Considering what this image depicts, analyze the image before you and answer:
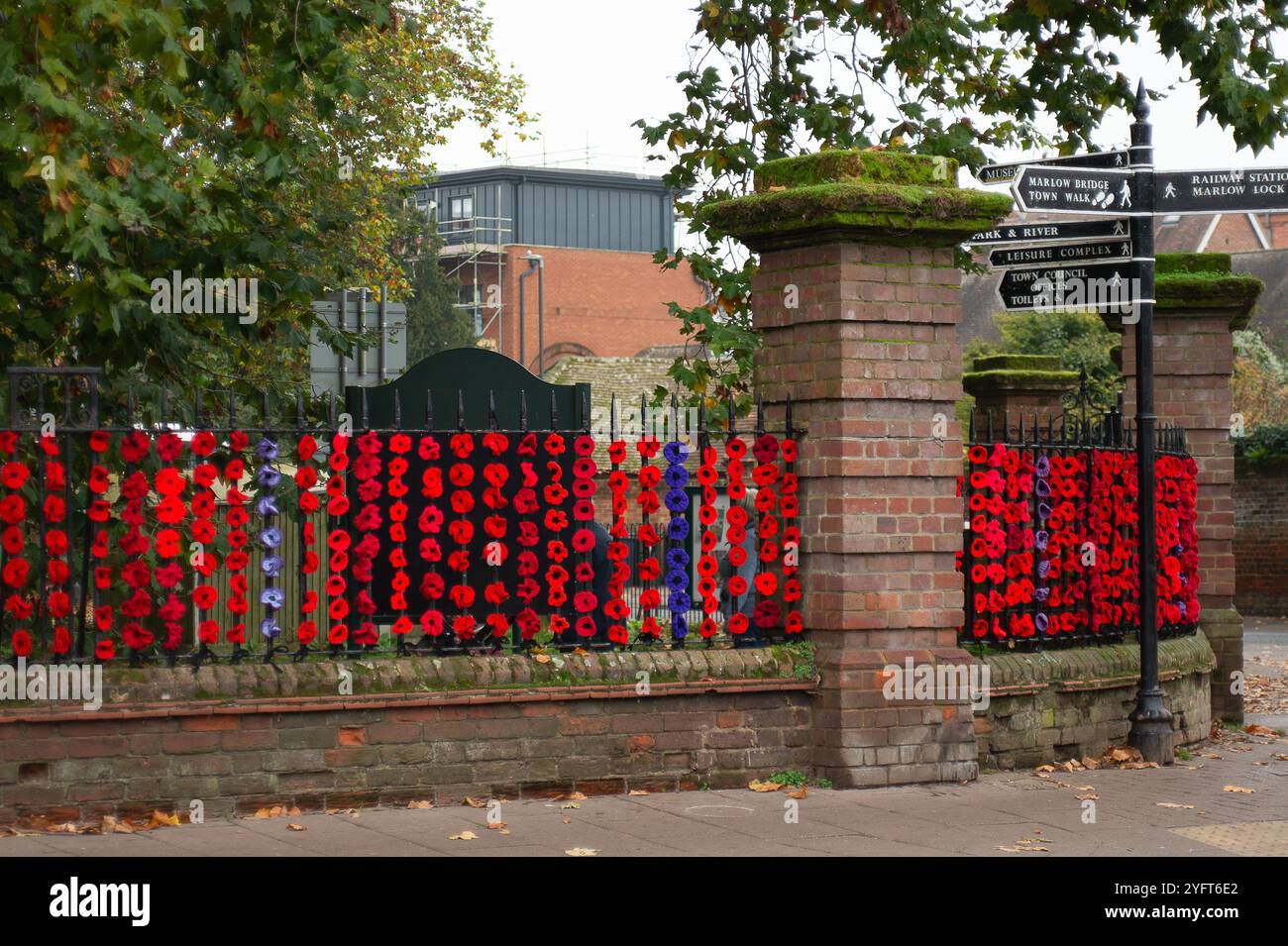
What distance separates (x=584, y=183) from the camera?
75.7 meters

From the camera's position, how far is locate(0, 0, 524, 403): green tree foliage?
7766 mm

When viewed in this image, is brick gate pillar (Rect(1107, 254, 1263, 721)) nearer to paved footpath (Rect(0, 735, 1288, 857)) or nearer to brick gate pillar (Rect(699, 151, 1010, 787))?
brick gate pillar (Rect(699, 151, 1010, 787))

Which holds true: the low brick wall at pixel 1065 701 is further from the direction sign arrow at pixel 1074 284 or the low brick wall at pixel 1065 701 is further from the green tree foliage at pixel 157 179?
the green tree foliage at pixel 157 179

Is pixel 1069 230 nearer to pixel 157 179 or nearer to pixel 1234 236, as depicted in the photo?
pixel 157 179

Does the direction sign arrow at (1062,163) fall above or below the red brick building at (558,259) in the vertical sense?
below

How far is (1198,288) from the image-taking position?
12.7m

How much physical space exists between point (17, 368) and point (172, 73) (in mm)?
1644

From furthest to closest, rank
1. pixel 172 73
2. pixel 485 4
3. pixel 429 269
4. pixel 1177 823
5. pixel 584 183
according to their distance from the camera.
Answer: pixel 584 183
pixel 429 269
pixel 485 4
pixel 1177 823
pixel 172 73

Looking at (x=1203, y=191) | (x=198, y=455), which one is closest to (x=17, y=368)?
(x=198, y=455)

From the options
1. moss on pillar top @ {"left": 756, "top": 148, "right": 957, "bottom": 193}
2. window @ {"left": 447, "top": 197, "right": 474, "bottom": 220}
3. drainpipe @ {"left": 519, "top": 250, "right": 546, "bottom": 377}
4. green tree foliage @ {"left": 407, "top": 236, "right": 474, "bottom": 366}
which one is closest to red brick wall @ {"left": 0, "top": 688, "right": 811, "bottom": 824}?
moss on pillar top @ {"left": 756, "top": 148, "right": 957, "bottom": 193}

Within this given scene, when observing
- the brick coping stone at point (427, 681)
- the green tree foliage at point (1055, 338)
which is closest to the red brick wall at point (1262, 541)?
the green tree foliage at point (1055, 338)

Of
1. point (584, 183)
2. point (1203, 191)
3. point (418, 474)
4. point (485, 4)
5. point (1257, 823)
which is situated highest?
point (584, 183)

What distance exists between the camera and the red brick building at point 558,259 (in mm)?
70688

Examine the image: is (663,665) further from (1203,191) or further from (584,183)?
(584,183)
